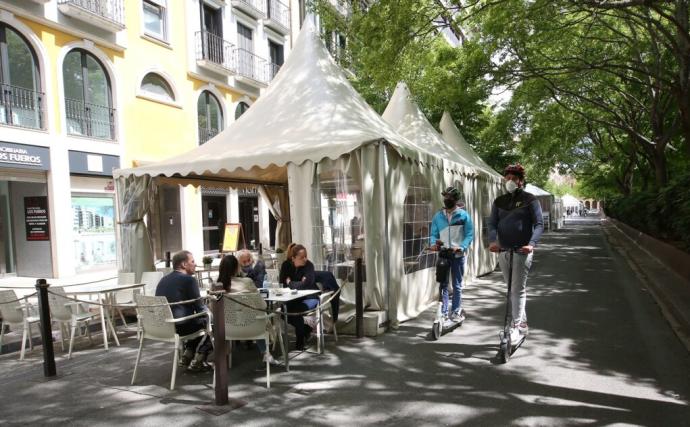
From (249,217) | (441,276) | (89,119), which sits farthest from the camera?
(249,217)

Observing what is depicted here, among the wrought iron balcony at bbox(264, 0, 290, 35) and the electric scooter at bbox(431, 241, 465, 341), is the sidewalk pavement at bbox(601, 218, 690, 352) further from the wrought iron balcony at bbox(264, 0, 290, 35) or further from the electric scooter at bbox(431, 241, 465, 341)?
the wrought iron balcony at bbox(264, 0, 290, 35)

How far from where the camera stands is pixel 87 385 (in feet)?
16.6

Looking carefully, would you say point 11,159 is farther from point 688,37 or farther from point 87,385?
point 688,37

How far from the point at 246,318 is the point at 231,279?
0.66 m

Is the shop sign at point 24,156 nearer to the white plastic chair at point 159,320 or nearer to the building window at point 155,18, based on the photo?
the building window at point 155,18

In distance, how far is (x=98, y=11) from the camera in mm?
14523

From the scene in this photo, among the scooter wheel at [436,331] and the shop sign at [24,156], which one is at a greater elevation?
the shop sign at [24,156]

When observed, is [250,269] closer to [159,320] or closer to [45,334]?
[159,320]

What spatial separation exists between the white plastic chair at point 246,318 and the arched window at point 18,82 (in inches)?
426

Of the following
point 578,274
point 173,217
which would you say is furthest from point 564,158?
point 173,217

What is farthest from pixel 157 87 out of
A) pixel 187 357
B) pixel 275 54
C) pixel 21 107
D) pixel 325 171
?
pixel 187 357

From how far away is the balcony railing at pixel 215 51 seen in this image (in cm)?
1858

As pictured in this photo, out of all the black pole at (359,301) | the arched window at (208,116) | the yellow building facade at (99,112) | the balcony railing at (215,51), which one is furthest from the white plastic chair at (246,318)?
the balcony railing at (215,51)

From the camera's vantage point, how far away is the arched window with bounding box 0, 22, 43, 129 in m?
12.3
